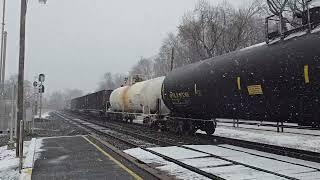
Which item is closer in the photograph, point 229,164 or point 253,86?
point 229,164

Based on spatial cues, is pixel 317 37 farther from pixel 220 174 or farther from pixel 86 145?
pixel 86 145

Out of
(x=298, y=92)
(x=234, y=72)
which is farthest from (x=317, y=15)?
(x=234, y=72)

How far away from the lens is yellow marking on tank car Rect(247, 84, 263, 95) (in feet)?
35.6

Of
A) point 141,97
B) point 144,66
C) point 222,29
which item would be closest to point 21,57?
point 141,97

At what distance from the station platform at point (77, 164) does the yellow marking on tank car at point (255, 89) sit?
15.2 feet

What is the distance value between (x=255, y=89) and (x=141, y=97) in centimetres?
1368

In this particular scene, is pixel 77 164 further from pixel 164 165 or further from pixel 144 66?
pixel 144 66

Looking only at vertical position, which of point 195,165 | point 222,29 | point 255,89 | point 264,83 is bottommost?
point 195,165

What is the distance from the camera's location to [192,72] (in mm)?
15711

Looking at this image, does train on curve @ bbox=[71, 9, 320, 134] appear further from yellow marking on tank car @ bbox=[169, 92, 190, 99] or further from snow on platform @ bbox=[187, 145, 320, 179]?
snow on platform @ bbox=[187, 145, 320, 179]

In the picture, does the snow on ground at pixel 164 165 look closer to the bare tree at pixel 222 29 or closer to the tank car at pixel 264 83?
the tank car at pixel 264 83

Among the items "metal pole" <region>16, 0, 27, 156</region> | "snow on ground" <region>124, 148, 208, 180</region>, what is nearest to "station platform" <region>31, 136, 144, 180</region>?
"snow on ground" <region>124, 148, 208, 180</region>

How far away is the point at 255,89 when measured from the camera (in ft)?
36.1

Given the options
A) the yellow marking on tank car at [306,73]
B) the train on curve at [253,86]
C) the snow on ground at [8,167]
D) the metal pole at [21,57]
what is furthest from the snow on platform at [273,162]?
the metal pole at [21,57]
